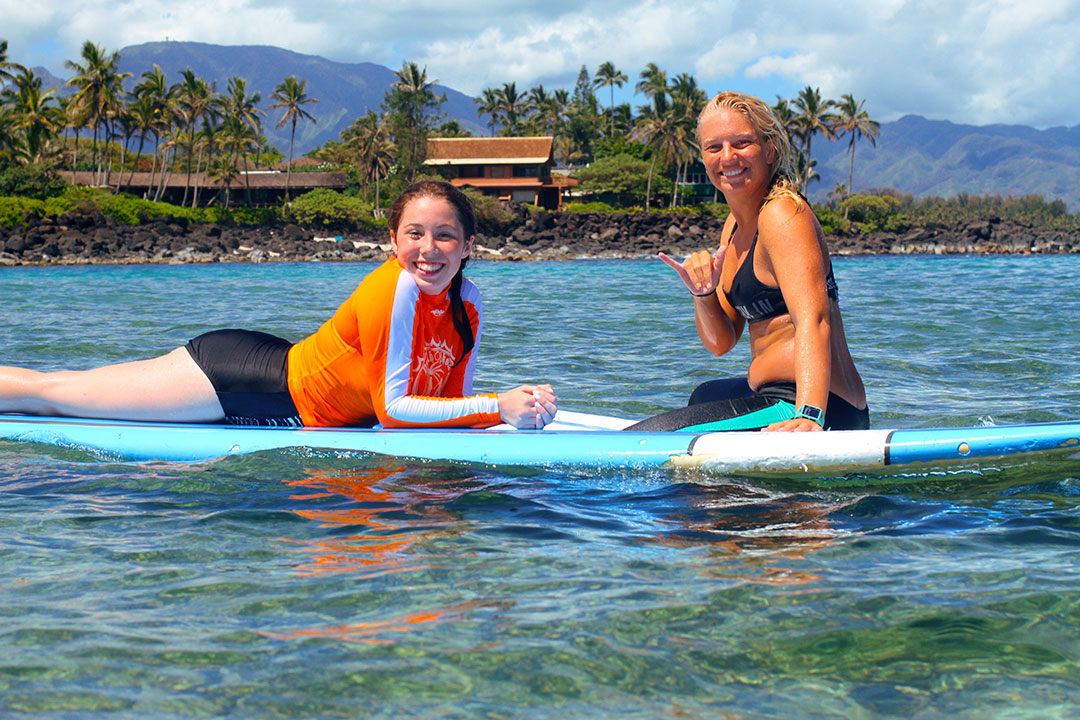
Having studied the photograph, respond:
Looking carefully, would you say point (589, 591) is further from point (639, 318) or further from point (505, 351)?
point (639, 318)

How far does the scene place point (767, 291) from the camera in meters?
3.51

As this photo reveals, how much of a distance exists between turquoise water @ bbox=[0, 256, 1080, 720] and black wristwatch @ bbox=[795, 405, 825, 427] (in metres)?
0.31

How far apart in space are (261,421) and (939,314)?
11.1m

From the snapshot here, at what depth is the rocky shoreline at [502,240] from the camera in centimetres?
4069

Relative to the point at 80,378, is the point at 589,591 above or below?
below

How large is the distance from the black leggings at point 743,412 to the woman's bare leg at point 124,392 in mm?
1890

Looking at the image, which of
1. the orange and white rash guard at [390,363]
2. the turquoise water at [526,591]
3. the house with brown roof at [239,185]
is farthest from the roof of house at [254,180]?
the turquoise water at [526,591]

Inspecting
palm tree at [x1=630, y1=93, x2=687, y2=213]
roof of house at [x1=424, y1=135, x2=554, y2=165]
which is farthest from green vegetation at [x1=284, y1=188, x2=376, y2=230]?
palm tree at [x1=630, y1=93, x2=687, y2=213]

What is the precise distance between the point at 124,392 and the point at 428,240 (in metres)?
1.64

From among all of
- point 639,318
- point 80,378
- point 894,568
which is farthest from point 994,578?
point 639,318

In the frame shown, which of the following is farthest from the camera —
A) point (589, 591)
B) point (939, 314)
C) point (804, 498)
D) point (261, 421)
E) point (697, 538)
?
point (939, 314)

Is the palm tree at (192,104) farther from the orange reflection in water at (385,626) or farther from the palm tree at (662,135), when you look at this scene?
the orange reflection in water at (385,626)

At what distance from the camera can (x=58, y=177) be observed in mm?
46469

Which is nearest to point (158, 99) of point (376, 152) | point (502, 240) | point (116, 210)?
point (116, 210)
